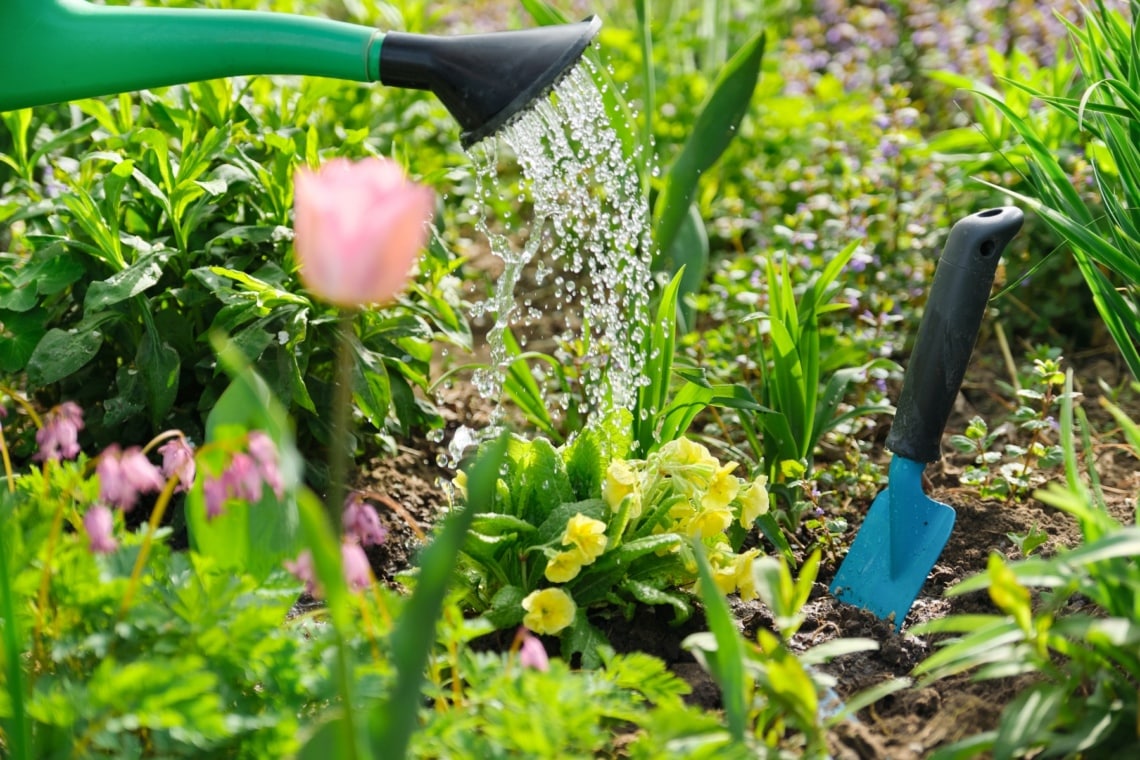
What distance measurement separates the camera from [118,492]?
1183mm

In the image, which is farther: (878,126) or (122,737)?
(878,126)

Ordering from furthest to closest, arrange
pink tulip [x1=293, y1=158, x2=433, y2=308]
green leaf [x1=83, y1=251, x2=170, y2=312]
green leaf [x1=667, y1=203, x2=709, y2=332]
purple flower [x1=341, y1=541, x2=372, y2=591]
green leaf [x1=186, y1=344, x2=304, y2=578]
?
green leaf [x1=667, y1=203, x2=709, y2=332] < green leaf [x1=83, y1=251, x2=170, y2=312] < green leaf [x1=186, y1=344, x2=304, y2=578] < purple flower [x1=341, y1=541, x2=372, y2=591] < pink tulip [x1=293, y1=158, x2=433, y2=308]

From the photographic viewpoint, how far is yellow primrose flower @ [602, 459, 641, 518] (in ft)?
5.10

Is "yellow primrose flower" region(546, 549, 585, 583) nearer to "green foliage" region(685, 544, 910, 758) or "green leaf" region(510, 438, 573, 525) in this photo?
"green leaf" region(510, 438, 573, 525)

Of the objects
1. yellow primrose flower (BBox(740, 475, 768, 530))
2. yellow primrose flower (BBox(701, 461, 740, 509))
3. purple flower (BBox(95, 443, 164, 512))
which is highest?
purple flower (BBox(95, 443, 164, 512))

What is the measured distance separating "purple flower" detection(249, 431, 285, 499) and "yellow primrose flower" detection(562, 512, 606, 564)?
0.44 metres

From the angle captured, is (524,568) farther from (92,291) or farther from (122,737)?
(92,291)

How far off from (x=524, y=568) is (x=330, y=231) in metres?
0.79

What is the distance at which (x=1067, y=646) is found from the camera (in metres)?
1.19

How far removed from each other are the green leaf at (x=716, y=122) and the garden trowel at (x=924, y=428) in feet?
2.26

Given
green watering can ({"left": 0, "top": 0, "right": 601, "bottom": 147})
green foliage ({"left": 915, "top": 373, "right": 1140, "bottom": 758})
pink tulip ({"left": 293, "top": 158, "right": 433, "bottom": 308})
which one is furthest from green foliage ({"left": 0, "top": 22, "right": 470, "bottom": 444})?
green foliage ({"left": 915, "top": 373, "right": 1140, "bottom": 758})

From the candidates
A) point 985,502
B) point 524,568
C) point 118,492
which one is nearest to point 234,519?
point 118,492

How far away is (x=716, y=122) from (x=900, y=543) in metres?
0.92

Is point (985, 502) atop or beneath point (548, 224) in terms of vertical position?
beneath
